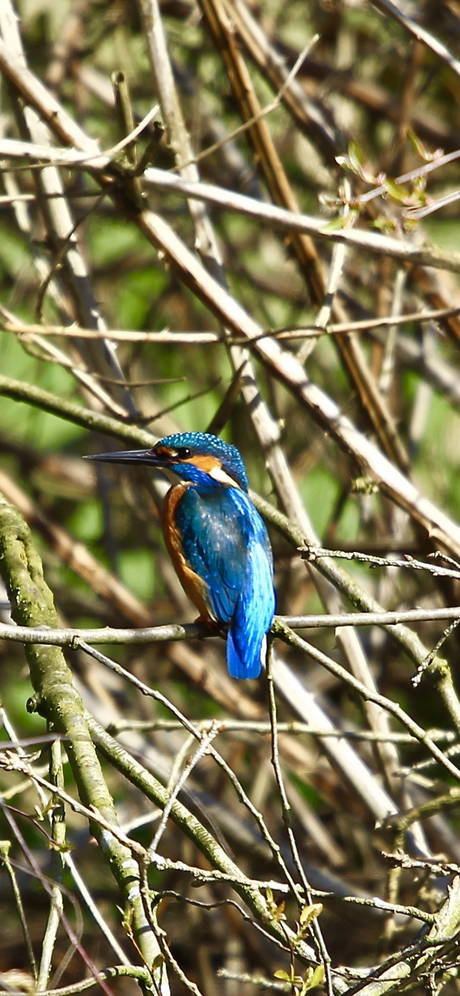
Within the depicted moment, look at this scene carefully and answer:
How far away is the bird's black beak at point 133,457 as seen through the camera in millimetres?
2438

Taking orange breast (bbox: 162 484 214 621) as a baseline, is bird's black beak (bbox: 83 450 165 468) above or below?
above

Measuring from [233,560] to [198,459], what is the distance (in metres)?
0.35

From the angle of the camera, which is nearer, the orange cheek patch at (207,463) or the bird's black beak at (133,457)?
the bird's black beak at (133,457)

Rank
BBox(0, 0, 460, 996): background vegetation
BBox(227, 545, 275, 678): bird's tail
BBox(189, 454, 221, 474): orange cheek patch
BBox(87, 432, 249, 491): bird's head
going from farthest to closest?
BBox(189, 454, 221, 474): orange cheek patch < BBox(87, 432, 249, 491): bird's head < BBox(227, 545, 275, 678): bird's tail < BBox(0, 0, 460, 996): background vegetation

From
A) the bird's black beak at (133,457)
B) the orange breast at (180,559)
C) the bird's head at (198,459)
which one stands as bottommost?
the orange breast at (180,559)

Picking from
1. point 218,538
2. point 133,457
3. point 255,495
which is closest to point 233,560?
point 218,538

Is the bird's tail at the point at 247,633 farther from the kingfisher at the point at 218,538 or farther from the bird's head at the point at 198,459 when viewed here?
the bird's head at the point at 198,459

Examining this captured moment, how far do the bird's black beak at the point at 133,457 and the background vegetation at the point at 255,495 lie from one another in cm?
4

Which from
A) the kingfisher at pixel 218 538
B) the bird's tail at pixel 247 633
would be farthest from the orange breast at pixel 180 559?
the bird's tail at pixel 247 633

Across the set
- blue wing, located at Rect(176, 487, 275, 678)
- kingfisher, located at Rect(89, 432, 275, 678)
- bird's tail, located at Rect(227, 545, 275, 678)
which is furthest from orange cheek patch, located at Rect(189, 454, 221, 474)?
bird's tail, located at Rect(227, 545, 275, 678)

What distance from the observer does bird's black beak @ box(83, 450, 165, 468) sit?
2.44m

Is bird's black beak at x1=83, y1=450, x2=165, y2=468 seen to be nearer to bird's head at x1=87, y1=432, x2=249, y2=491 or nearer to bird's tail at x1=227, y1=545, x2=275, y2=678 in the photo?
bird's head at x1=87, y1=432, x2=249, y2=491

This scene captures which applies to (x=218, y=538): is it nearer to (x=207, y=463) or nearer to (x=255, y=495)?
(x=255, y=495)

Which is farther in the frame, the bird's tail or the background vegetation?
the bird's tail
